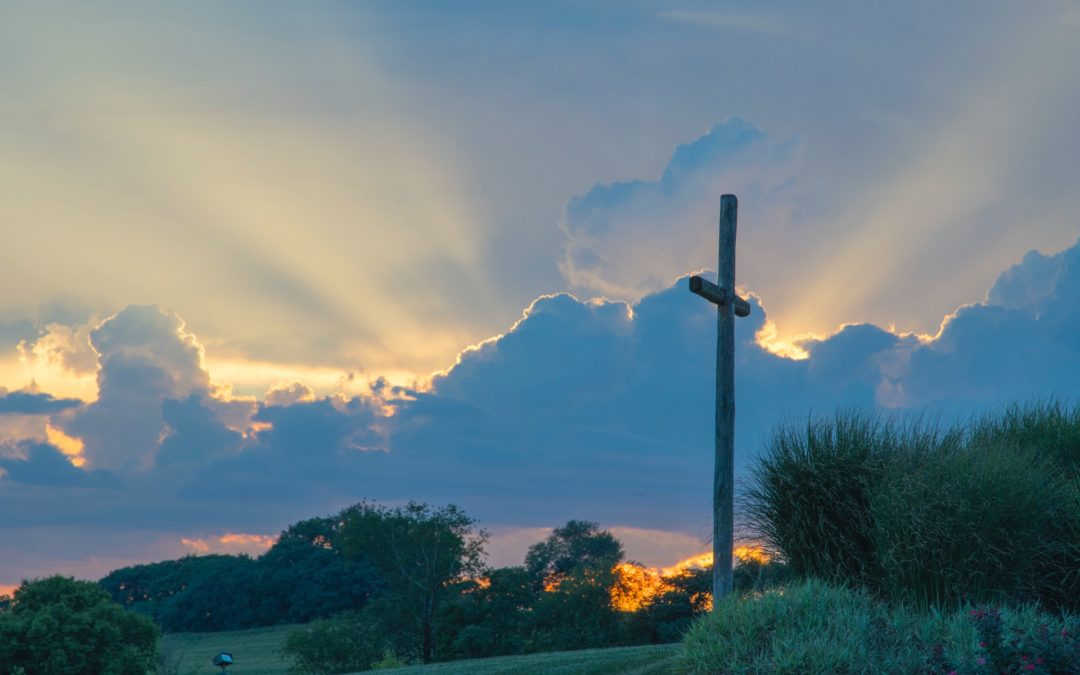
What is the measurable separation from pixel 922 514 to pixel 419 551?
25.6m

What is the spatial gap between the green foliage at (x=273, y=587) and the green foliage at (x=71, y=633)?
108ft

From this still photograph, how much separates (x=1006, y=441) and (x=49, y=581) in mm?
23907

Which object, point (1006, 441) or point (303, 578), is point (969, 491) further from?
point (303, 578)

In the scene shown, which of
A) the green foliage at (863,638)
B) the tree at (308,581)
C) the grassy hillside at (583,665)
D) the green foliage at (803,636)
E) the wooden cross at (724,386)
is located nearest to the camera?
the green foliage at (863,638)

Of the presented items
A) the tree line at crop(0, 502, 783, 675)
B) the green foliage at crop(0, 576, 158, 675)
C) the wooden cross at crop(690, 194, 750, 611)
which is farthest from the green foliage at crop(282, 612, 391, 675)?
the wooden cross at crop(690, 194, 750, 611)

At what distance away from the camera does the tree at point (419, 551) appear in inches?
1464

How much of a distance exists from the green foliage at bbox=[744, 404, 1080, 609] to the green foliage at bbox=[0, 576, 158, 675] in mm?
18322

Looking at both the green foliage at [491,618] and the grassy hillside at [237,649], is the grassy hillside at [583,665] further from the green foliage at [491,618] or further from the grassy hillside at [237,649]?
the grassy hillside at [237,649]

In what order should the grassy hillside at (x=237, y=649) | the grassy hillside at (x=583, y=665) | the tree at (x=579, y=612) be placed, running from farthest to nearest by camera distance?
the grassy hillside at (x=237, y=649) → the tree at (x=579, y=612) → the grassy hillside at (x=583, y=665)

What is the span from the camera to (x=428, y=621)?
36906 mm

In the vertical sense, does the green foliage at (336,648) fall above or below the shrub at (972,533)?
below

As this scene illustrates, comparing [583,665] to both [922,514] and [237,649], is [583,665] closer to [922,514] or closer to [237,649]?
[922,514]

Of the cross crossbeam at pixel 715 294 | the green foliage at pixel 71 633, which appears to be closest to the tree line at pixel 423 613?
the green foliage at pixel 71 633

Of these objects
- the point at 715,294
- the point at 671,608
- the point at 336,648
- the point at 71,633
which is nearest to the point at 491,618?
the point at 336,648
